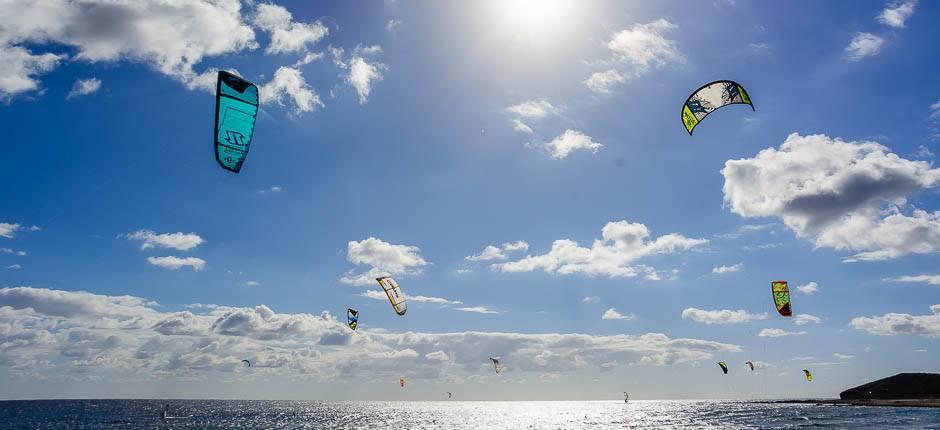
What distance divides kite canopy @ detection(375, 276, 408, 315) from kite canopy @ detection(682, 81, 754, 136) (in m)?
18.5

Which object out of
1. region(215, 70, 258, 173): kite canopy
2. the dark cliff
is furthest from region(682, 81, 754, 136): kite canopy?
the dark cliff

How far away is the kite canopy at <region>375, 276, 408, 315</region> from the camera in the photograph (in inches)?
1265

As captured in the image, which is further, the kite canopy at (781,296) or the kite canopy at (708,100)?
the kite canopy at (781,296)

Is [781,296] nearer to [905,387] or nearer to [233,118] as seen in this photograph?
[233,118]

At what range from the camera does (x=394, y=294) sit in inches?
1283

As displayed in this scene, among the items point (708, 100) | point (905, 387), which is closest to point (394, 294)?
point (708, 100)

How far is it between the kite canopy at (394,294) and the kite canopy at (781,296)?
70.7 feet

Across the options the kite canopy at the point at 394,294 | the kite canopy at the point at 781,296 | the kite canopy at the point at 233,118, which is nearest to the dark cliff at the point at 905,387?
the kite canopy at the point at 781,296

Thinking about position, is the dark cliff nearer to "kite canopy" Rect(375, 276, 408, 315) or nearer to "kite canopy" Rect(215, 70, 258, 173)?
"kite canopy" Rect(375, 276, 408, 315)

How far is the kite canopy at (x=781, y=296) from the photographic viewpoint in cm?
3469

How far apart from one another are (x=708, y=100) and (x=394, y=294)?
63.9ft

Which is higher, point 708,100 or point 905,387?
point 708,100

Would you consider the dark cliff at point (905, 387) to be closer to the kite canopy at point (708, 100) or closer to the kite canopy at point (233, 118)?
the kite canopy at point (708, 100)

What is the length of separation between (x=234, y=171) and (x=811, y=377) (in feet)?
276
